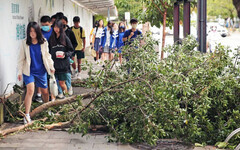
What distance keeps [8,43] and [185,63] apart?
338 centimetres

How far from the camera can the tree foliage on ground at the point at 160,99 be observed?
5434mm

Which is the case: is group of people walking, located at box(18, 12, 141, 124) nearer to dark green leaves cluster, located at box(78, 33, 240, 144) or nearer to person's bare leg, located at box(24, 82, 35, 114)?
person's bare leg, located at box(24, 82, 35, 114)

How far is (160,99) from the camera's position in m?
5.35

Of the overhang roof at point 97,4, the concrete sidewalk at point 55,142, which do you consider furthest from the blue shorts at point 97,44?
the concrete sidewalk at point 55,142

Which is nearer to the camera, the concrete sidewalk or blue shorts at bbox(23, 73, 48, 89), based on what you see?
the concrete sidewalk

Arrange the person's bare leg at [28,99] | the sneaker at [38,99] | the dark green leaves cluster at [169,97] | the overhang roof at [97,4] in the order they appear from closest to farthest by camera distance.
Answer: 1. the dark green leaves cluster at [169,97]
2. the person's bare leg at [28,99]
3. the sneaker at [38,99]
4. the overhang roof at [97,4]

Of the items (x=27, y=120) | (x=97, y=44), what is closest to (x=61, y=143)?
(x=27, y=120)

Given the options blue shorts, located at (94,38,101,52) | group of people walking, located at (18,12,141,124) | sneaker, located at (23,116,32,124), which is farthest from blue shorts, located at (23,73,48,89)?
blue shorts, located at (94,38,101,52)

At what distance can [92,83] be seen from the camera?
19.9ft

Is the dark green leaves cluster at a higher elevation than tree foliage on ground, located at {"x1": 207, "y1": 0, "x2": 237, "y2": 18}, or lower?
lower

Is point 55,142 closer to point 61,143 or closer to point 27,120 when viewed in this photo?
point 61,143

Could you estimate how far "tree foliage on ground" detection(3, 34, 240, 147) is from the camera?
5.43 m

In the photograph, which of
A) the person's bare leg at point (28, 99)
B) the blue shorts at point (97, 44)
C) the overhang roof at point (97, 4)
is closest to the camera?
the person's bare leg at point (28, 99)

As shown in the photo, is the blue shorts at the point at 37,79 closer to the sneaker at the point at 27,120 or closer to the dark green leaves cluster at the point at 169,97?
the sneaker at the point at 27,120
